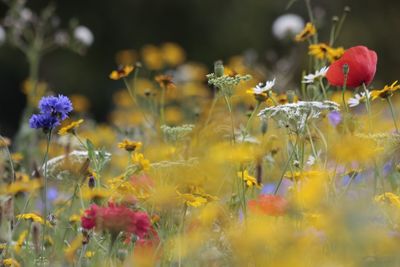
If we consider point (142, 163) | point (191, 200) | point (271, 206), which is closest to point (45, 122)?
point (142, 163)

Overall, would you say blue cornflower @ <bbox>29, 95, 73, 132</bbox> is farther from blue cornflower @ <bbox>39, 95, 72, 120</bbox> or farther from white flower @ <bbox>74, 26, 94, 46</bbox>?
white flower @ <bbox>74, 26, 94, 46</bbox>

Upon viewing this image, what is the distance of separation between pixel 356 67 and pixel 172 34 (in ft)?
35.3

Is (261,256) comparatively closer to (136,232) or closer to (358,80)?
(136,232)

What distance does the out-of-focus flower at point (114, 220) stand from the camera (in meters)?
1.94

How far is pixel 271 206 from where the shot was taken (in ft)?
6.55

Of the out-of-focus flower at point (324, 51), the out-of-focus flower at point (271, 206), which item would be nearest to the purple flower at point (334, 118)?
the out-of-focus flower at point (324, 51)

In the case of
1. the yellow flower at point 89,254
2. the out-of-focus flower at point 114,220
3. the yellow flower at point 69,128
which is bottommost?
the yellow flower at point 89,254

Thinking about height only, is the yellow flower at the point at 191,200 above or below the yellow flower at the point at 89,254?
above

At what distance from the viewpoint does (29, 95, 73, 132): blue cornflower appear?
2502 millimetres

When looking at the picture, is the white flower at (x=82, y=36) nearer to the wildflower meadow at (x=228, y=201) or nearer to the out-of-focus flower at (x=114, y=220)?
the wildflower meadow at (x=228, y=201)

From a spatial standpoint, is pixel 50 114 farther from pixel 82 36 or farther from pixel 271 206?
pixel 82 36

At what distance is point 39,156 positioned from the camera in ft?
16.2

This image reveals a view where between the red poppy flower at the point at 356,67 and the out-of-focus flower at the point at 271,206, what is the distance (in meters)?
0.66

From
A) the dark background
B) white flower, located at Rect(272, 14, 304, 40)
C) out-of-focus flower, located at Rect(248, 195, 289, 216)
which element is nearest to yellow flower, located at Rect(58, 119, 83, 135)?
out-of-focus flower, located at Rect(248, 195, 289, 216)
